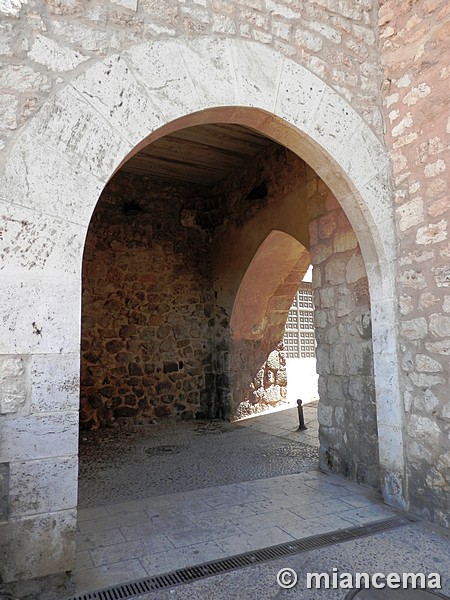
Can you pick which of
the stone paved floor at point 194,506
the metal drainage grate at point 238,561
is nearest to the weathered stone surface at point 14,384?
the stone paved floor at point 194,506

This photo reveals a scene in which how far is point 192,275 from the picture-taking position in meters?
6.23

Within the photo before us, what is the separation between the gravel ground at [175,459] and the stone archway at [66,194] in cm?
120

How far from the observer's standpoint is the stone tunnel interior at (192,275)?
201 inches

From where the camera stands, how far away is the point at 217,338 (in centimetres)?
616

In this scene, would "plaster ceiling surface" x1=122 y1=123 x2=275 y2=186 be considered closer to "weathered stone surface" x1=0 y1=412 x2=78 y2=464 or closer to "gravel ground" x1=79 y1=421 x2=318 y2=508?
"gravel ground" x1=79 y1=421 x2=318 y2=508

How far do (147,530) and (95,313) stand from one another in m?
3.53

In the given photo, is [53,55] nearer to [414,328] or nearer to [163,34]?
[163,34]

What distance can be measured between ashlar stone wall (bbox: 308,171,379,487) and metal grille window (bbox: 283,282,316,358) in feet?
15.6

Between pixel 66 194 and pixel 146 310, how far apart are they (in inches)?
160

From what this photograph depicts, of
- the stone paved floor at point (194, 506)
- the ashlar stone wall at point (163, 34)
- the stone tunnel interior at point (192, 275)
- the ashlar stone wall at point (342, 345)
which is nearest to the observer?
the ashlar stone wall at point (163, 34)

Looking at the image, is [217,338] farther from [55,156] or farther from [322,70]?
[55,156]

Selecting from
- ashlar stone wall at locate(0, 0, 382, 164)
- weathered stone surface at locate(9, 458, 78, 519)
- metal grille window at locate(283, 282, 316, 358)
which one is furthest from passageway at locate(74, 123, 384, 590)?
metal grille window at locate(283, 282, 316, 358)

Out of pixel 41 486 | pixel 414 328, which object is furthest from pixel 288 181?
pixel 41 486

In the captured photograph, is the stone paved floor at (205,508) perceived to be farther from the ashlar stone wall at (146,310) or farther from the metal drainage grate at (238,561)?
the ashlar stone wall at (146,310)
